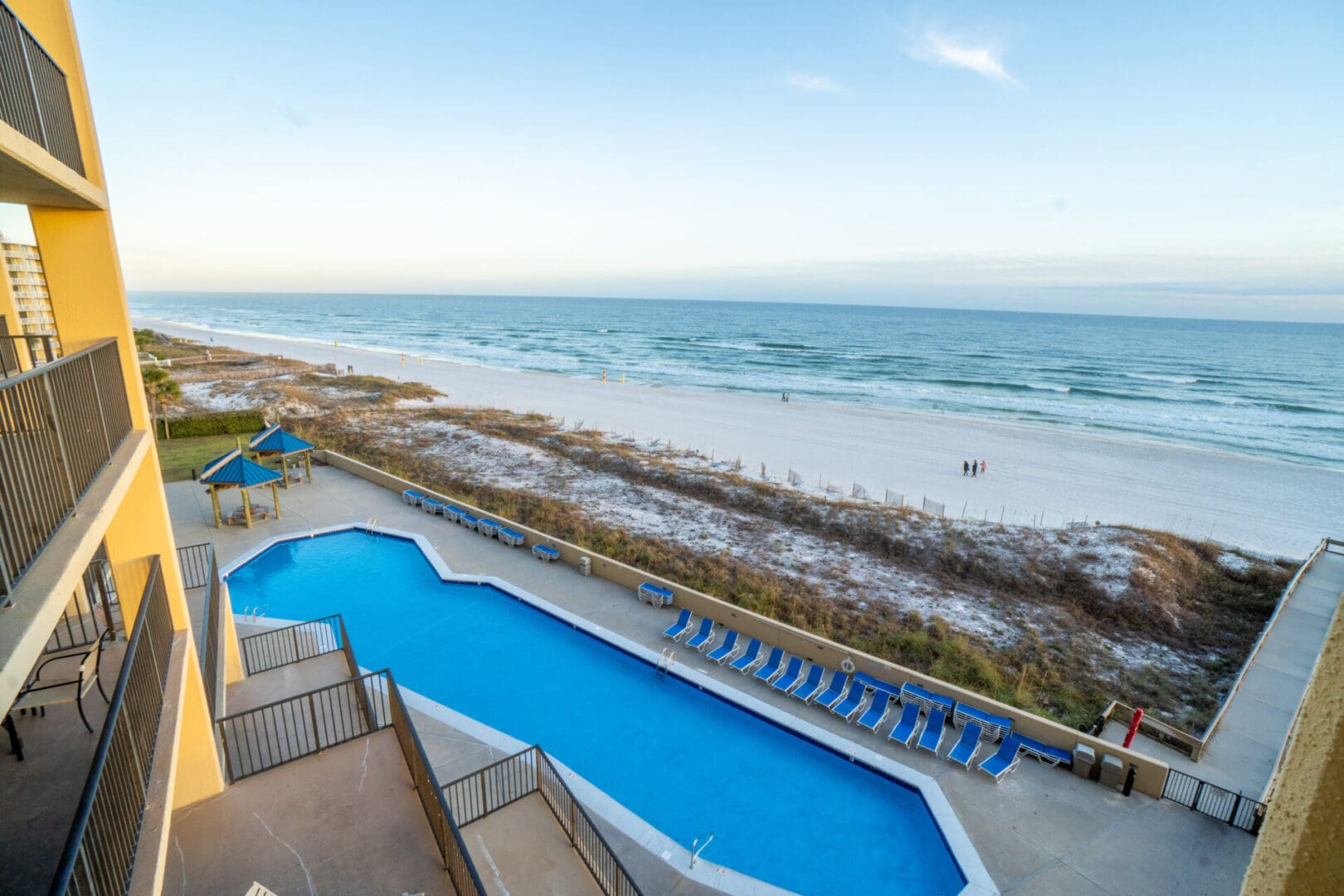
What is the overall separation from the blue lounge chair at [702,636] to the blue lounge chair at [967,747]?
5197mm

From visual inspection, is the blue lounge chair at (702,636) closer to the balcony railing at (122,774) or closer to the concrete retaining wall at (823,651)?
the concrete retaining wall at (823,651)

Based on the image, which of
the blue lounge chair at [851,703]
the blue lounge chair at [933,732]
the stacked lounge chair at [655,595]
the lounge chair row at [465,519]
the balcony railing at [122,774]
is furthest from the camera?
the lounge chair row at [465,519]

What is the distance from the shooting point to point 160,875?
4.32 metres

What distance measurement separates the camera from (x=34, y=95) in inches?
187

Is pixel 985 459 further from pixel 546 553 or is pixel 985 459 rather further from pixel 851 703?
pixel 546 553

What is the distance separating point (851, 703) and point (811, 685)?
0.81 m

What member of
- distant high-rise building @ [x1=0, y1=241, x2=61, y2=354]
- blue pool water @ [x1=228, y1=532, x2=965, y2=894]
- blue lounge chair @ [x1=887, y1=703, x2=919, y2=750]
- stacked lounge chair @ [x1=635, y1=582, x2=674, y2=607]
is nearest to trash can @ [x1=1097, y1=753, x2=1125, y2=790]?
blue lounge chair @ [x1=887, y1=703, x2=919, y2=750]

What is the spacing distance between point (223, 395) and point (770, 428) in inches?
1347

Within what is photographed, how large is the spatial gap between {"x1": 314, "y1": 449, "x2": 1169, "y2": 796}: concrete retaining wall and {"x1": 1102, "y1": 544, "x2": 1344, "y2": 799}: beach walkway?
1245 mm

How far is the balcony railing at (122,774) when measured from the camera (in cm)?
328

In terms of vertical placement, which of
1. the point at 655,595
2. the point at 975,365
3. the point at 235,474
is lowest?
the point at 975,365

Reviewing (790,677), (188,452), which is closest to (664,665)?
(790,677)


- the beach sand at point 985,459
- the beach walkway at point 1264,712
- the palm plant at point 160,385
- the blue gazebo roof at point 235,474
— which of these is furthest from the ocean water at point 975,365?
the blue gazebo roof at point 235,474

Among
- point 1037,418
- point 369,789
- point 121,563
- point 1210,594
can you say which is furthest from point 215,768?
point 1037,418
